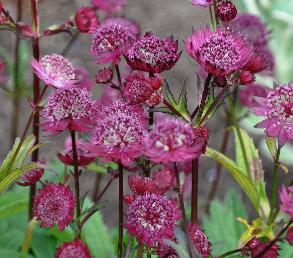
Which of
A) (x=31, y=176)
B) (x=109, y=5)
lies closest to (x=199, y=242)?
(x=31, y=176)

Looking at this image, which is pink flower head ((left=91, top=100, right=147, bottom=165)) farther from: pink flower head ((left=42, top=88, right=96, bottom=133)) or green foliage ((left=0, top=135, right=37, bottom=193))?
green foliage ((left=0, top=135, right=37, bottom=193))

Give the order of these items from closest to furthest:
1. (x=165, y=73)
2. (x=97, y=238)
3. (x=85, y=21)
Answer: (x=85, y=21) → (x=97, y=238) → (x=165, y=73)

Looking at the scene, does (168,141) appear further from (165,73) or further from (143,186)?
(165,73)

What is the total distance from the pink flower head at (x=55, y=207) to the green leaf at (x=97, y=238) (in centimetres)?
38

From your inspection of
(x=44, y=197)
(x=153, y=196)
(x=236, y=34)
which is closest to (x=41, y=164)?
(x=44, y=197)

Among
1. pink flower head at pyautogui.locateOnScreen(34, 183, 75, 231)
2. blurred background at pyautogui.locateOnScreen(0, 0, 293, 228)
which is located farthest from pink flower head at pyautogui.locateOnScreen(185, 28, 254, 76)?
blurred background at pyautogui.locateOnScreen(0, 0, 293, 228)

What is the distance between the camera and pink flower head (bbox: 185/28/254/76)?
0.78m

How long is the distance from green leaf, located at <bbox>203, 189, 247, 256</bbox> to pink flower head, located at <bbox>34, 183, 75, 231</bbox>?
1.73ft

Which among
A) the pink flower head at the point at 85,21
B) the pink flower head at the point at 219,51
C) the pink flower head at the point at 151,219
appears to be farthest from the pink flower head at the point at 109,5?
the pink flower head at the point at 151,219

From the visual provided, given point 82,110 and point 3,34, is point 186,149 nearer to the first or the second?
point 82,110

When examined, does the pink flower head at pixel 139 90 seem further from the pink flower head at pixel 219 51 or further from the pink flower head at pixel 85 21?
the pink flower head at pixel 85 21

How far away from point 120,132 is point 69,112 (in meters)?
0.09

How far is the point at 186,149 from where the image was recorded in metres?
0.71

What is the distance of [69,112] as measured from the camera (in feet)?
2.81
